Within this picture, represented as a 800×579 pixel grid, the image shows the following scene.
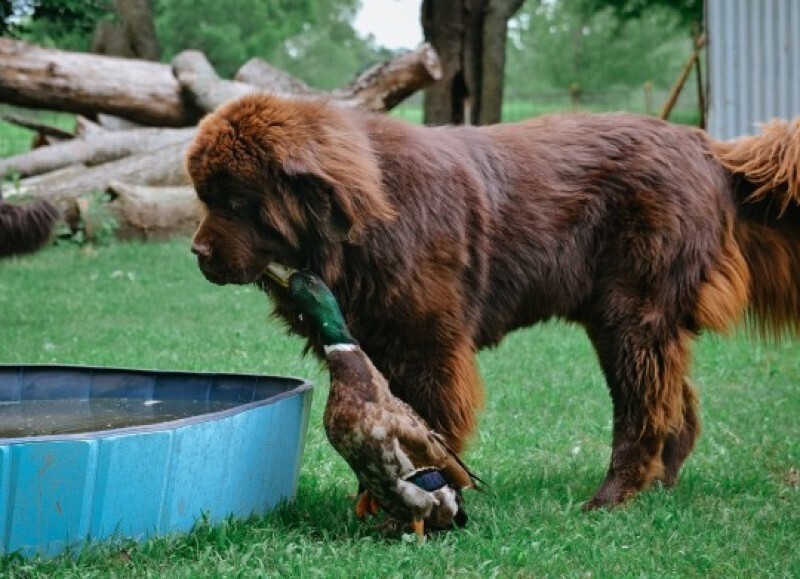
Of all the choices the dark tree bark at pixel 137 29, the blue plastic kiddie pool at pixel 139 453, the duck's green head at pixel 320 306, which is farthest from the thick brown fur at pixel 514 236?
the dark tree bark at pixel 137 29

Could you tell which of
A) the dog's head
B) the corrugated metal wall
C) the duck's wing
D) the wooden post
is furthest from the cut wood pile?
the duck's wing

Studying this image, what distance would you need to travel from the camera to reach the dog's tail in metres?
5.25

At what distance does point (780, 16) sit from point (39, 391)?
425 inches

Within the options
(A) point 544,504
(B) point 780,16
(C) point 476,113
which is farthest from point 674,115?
(A) point 544,504

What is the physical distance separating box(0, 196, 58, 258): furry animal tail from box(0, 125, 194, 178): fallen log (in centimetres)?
672

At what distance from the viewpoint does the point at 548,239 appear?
5156 millimetres

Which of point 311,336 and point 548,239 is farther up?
point 548,239

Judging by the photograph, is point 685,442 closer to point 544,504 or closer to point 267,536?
point 544,504

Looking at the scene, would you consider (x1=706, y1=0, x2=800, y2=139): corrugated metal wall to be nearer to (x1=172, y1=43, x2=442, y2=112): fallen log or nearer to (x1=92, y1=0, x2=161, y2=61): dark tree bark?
→ (x1=172, y1=43, x2=442, y2=112): fallen log

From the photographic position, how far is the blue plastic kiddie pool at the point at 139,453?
3.83 m

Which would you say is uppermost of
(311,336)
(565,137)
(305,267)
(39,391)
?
(565,137)

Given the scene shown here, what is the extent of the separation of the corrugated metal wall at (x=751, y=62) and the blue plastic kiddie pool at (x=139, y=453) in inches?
389

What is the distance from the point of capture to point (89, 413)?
202 inches

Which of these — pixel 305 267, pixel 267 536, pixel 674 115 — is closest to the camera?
pixel 267 536
